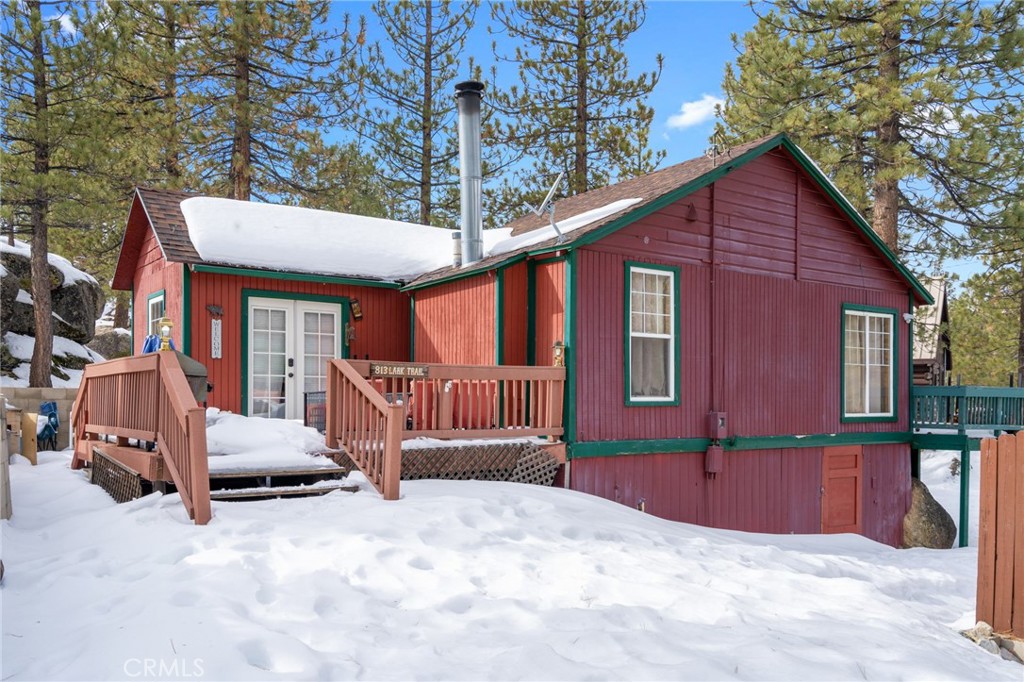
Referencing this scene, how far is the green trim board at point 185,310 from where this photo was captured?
11094mm

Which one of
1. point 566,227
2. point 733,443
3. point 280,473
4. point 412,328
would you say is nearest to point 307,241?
point 412,328

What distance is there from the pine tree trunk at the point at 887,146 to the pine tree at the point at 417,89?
524 inches

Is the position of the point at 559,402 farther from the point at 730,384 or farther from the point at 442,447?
the point at 730,384

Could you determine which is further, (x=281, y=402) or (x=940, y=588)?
(x=281, y=402)

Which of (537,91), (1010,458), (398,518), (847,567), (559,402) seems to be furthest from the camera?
(537,91)

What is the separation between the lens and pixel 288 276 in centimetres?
1164

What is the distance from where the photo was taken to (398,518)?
6.13 m

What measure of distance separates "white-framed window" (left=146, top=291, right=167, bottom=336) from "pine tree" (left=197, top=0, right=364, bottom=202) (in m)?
8.75

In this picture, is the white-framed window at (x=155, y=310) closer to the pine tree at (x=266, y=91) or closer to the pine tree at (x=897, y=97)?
the pine tree at (x=266, y=91)

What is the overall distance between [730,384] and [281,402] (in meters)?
6.76

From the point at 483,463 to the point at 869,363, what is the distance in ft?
26.3

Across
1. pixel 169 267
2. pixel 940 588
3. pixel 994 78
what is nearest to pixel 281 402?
pixel 169 267

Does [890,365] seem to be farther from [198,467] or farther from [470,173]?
[198,467]

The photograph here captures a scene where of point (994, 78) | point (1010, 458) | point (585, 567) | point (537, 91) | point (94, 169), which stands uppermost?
point (537, 91)
